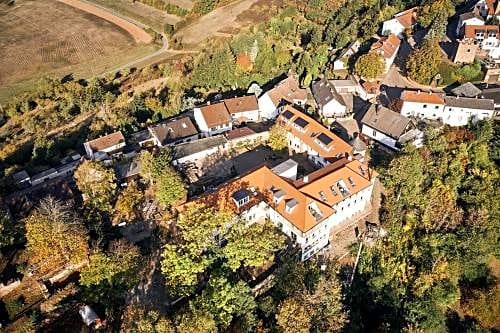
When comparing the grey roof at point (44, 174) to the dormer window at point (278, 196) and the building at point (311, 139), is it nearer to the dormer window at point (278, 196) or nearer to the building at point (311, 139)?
the building at point (311, 139)

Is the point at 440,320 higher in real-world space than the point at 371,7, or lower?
lower

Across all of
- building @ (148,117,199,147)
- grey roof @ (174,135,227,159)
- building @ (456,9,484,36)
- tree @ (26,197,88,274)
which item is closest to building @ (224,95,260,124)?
building @ (148,117,199,147)

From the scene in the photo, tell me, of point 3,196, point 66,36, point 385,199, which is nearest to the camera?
point 385,199

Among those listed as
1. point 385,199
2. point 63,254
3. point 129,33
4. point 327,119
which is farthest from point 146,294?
point 129,33

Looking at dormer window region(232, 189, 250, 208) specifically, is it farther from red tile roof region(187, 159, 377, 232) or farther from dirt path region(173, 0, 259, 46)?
dirt path region(173, 0, 259, 46)

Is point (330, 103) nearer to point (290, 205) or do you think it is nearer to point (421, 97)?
point (421, 97)

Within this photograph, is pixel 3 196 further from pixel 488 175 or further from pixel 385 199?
pixel 488 175

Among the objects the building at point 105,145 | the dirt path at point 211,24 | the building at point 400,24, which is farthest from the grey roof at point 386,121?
the dirt path at point 211,24

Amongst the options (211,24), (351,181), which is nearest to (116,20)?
(211,24)
